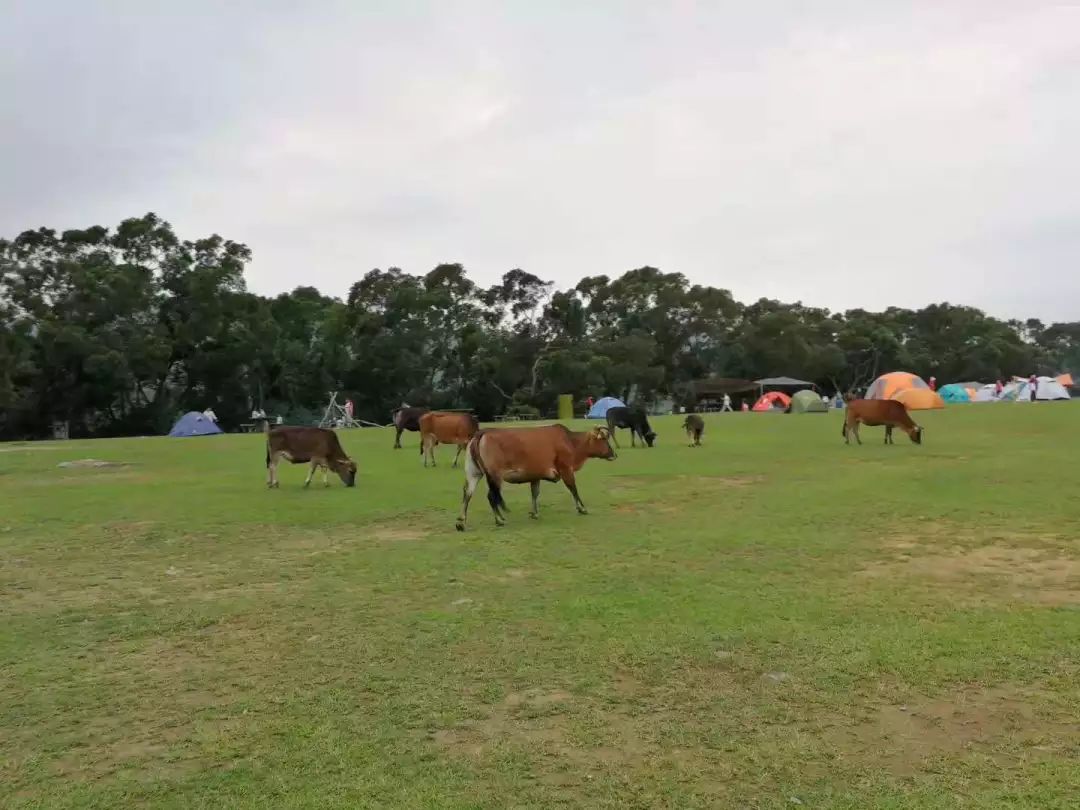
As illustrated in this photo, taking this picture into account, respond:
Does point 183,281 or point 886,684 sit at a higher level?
point 183,281

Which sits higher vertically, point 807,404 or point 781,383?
point 781,383

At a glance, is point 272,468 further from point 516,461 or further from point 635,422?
point 635,422

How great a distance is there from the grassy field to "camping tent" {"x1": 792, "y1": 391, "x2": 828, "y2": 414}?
31520mm

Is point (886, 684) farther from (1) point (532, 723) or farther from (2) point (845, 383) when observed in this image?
(2) point (845, 383)

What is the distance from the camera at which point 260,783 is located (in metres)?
3.52

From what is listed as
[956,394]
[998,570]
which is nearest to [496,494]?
[998,570]

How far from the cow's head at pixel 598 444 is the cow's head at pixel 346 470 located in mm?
4995

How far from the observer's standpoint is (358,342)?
52.0 m

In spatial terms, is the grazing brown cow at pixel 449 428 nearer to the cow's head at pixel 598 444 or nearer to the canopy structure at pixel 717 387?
the cow's head at pixel 598 444

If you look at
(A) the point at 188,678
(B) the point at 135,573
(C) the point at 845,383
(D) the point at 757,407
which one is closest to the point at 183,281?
(D) the point at 757,407

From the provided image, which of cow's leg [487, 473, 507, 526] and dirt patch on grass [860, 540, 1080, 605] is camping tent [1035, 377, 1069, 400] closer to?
dirt patch on grass [860, 540, 1080, 605]

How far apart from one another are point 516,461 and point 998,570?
16.1 feet

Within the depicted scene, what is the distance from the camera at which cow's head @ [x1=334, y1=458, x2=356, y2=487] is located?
14219mm

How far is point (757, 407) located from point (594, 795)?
5018 cm
